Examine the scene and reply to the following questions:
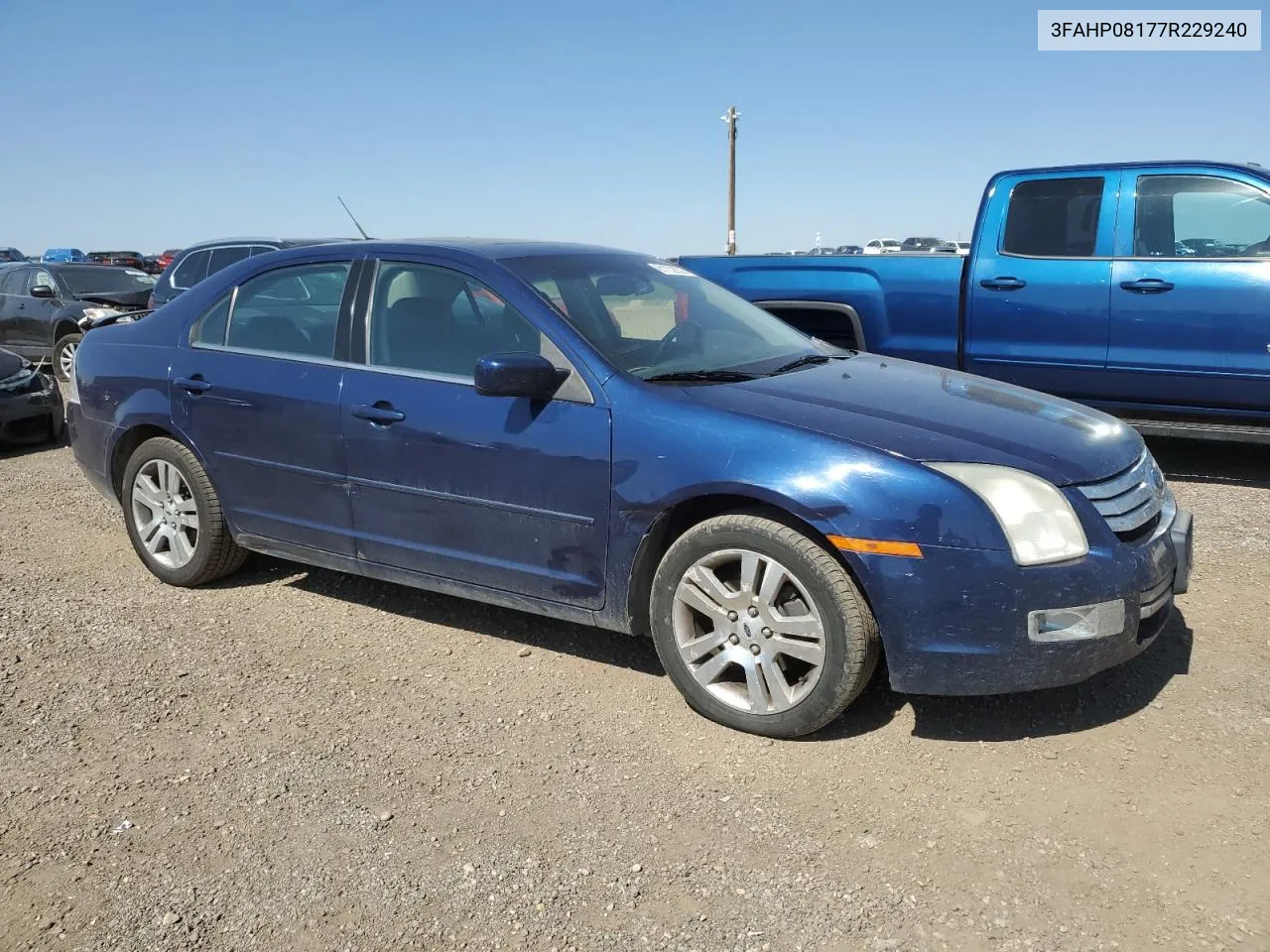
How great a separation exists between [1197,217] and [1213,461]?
5.59ft

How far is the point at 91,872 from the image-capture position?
269 centimetres

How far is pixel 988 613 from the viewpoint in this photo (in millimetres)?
2996

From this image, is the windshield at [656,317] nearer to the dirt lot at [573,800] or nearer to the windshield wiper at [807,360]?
the windshield wiper at [807,360]

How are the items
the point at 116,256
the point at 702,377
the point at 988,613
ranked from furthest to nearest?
the point at 116,256
the point at 702,377
the point at 988,613

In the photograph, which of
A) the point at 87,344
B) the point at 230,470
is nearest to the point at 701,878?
the point at 230,470

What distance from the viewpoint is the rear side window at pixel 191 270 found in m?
10.7

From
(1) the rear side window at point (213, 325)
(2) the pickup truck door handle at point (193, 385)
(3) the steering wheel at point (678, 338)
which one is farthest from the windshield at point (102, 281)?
(3) the steering wheel at point (678, 338)

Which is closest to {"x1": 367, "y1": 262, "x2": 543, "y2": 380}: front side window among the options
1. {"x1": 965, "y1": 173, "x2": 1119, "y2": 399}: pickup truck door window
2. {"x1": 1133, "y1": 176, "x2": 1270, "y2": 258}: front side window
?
{"x1": 965, "y1": 173, "x2": 1119, "y2": 399}: pickup truck door window

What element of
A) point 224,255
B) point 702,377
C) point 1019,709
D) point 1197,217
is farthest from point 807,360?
point 224,255

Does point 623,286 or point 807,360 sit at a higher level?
point 623,286

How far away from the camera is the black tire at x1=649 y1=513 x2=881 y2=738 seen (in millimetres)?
3100

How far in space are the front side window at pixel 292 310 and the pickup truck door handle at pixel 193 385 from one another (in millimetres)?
205

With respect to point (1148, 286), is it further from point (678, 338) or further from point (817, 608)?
point (817, 608)

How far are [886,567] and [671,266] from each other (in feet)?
7.20
